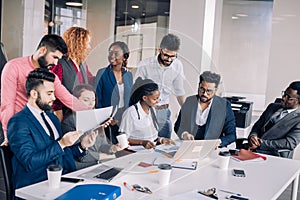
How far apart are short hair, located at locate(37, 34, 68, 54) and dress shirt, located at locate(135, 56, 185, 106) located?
3.07 feet

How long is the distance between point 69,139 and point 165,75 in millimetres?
881

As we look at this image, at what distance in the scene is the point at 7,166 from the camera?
2.22 meters

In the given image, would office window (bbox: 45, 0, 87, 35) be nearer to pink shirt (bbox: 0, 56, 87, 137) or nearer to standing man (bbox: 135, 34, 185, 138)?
pink shirt (bbox: 0, 56, 87, 137)

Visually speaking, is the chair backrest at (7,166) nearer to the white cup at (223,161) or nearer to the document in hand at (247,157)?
the white cup at (223,161)

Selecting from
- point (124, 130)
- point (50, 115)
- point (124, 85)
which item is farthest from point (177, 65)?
point (50, 115)

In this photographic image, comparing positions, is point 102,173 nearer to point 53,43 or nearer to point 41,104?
point 41,104

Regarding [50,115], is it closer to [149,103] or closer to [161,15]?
[149,103]

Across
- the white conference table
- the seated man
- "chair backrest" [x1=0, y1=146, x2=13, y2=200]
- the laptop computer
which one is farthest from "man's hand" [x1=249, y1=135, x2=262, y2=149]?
"chair backrest" [x1=0, y1=146, x2=13, y2=200]

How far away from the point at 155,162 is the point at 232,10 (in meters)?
4.43

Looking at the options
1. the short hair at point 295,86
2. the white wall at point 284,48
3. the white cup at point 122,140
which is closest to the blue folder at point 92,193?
the white cup at point 122,140

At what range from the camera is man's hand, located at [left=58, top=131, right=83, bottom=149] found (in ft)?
8.73

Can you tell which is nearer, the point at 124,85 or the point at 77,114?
the point at 124,85

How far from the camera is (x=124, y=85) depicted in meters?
2.35

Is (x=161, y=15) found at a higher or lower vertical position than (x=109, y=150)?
higher
